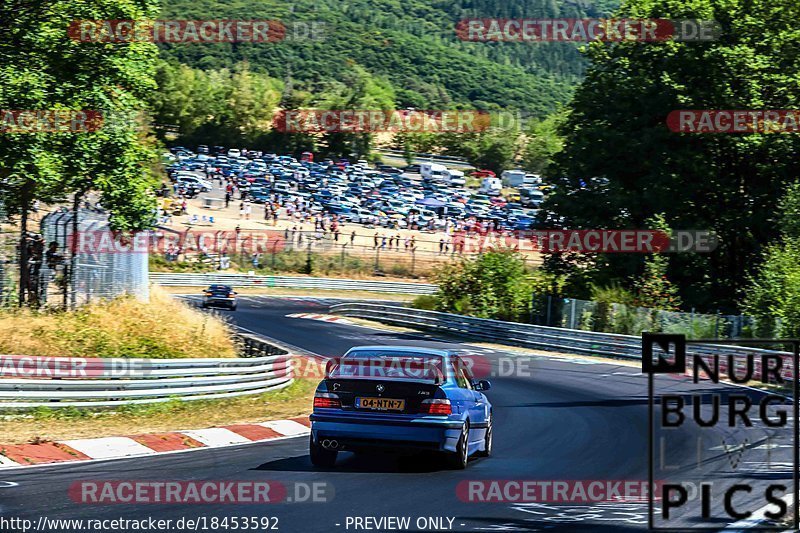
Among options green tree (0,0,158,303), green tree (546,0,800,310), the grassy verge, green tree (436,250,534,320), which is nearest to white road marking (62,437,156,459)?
the grassy verge

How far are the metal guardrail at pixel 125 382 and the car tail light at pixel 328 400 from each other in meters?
6.05

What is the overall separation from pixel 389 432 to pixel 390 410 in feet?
0.79

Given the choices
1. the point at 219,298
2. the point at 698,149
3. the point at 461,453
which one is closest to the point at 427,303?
the point at 219,298

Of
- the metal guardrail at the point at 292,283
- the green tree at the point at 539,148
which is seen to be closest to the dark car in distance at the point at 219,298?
the metal guardrail at the point at 292,283

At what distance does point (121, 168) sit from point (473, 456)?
15.0m

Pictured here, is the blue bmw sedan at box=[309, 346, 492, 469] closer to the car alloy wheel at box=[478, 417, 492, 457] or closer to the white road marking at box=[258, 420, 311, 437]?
the car alloy wheel at box=[478, 417, 492, 457]

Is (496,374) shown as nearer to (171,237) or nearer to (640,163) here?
(640,163)

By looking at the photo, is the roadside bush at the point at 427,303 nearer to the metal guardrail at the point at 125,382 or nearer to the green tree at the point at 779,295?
the green tree at the point at 779,295

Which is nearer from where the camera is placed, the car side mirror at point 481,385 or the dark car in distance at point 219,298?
the car side mirror at point 481,385

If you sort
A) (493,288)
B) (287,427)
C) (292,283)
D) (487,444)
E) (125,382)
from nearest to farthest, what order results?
1. (487,444)
2. (287,427)
3. (125,382)
4. (493,288)
5. (292,283)

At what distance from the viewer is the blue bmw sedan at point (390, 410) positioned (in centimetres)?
1106

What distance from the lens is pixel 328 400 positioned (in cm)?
1132

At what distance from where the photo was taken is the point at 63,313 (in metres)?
22.5

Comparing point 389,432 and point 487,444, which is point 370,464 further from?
point 487,444
